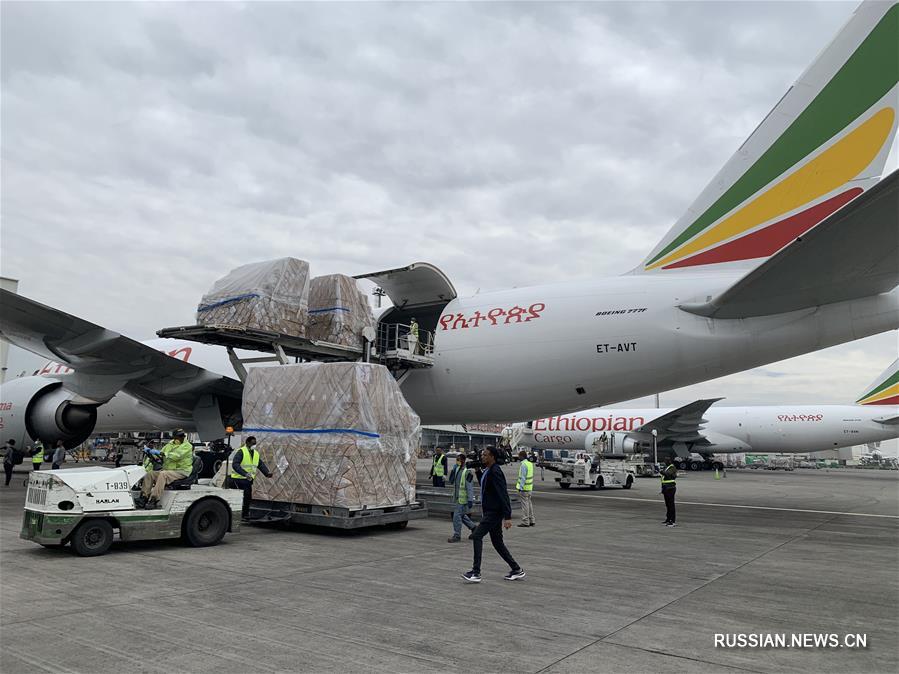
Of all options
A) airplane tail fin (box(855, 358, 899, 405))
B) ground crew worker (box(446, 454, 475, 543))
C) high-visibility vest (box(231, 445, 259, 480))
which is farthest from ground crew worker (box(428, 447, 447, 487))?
airplane tail fin (box(855, 358, 899, 405))

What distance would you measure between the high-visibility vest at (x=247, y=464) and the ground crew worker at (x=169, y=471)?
0.79 m

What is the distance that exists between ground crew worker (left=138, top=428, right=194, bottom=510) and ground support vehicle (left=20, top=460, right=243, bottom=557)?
0.12 meters

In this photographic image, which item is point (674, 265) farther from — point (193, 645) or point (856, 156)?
point (193, 645)

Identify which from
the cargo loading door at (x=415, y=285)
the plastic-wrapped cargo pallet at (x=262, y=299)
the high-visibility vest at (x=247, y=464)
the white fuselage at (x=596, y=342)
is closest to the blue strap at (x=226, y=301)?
the plastic-wrapped cargo pallet at (x=262, y=299)

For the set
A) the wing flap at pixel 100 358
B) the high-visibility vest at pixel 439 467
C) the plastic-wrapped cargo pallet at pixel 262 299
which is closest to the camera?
the plastic-wrapped cargo pallet at pixel 262 299

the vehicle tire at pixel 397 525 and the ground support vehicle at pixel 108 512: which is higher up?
the ground support vehicle at pixel 108 512

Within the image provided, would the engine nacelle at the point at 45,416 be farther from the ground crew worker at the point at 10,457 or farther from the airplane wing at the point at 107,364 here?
the ground crew worker at the point at 10,457

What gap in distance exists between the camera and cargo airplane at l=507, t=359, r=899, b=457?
43094mm

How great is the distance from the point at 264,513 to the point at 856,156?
12.9 meters

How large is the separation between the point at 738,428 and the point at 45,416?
43.6 m

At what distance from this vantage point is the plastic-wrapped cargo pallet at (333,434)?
1054cm

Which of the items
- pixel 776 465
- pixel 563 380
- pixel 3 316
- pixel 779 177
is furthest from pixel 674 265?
pixel 776 465

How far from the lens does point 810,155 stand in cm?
1223

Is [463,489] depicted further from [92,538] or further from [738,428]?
[738,428]
